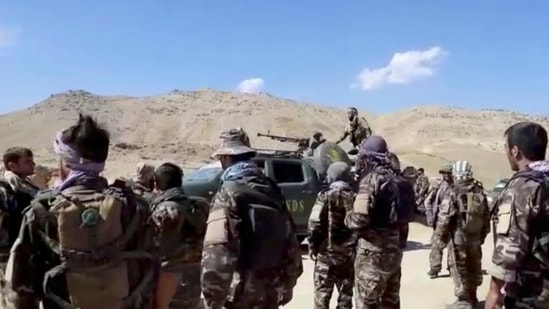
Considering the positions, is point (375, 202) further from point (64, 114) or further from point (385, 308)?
point (64, 114)

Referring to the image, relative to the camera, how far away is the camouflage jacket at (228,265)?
14.2ft

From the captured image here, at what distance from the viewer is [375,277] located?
21.3 feet

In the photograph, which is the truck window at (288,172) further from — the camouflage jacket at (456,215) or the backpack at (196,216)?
the backpack at (196,216)

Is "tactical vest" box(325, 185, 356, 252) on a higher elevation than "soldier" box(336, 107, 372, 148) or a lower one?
lower

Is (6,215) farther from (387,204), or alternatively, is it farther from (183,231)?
(387,204)

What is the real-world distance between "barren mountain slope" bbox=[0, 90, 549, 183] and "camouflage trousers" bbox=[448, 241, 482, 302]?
36091 millimetres

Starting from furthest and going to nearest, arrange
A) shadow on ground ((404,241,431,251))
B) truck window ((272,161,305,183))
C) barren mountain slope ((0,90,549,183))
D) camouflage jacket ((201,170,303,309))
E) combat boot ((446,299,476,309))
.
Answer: barren mountain slope ((0,90,549,183)) < shadow on ground ((404,241,431,251)) < truck window ((272,161,305,183)) < combat boot ((446,299,476,309)) < camouflage jacket ((201,170,303,309))

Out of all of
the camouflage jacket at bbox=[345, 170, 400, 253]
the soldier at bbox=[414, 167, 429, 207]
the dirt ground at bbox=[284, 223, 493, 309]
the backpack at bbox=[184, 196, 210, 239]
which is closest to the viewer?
the backpack at bbox=[184, 196, 210, 239]

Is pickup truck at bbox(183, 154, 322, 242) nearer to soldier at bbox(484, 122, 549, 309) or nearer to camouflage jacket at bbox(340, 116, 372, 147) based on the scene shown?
camouflage jacket at bbox(340, 116, 372, 147)

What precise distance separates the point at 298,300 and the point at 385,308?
313 cm

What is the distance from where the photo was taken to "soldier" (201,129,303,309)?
171 inches

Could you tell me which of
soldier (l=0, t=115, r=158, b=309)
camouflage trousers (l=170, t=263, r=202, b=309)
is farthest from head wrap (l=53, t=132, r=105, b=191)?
camouflage trousers (l=170, t=263, r=202, b=309)

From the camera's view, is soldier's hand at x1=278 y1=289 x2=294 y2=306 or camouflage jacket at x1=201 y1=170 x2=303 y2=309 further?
soldier's hand at x1=278 y1=289 x2=294 y2=306

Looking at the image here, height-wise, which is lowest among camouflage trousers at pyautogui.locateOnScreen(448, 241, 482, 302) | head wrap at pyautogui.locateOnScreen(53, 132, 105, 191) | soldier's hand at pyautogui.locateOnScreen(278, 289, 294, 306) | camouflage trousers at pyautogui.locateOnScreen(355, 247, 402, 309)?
camouflage trousers at pyautogui.locateOnScreen(448, 241, 482, 302)
